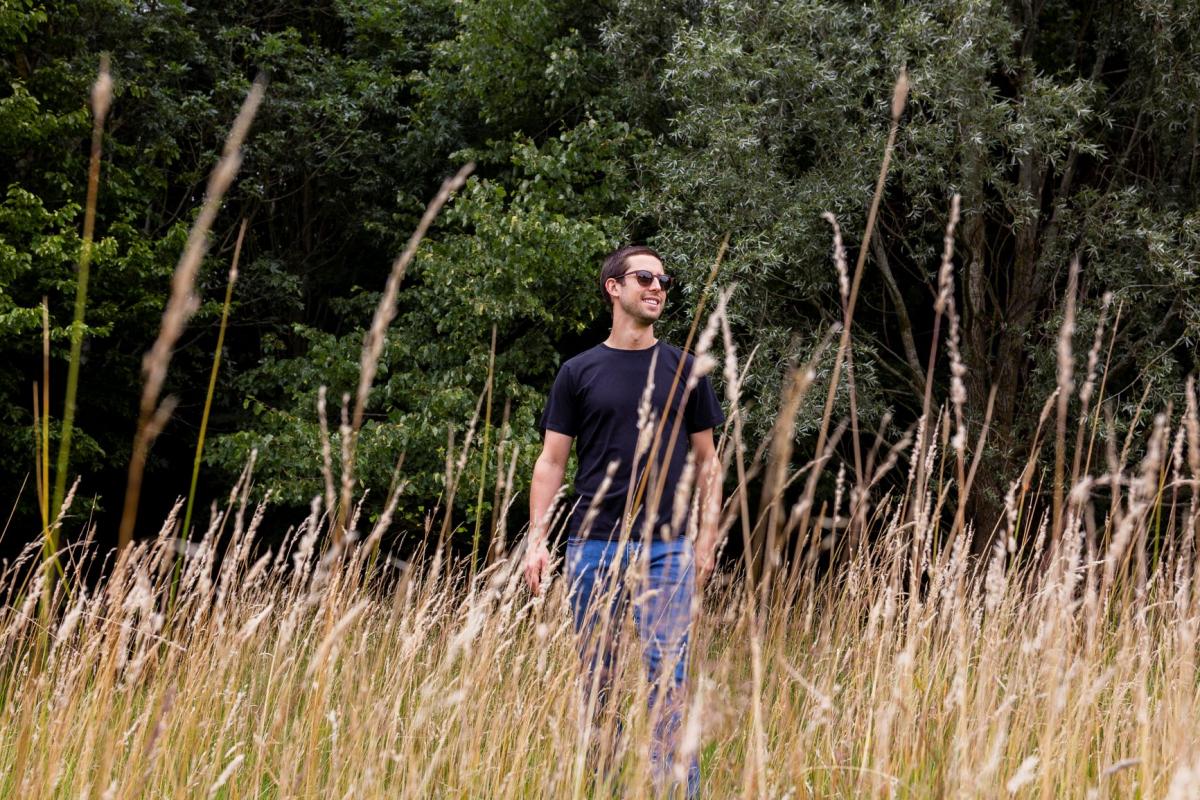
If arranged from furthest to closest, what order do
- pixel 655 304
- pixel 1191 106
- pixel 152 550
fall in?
1. pixel 1191 106
2. pixel 655 304
3. pixel 152 550

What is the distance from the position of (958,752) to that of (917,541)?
0.32 metres

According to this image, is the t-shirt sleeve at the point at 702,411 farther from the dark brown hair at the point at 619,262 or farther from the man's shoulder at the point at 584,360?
the dark brown hair at the point at 619,262

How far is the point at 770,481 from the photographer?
1.46 meters

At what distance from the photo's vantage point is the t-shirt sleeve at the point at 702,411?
308 cm

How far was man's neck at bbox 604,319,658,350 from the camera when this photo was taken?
123 inches

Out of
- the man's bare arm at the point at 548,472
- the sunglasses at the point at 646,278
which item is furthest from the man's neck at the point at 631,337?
the man's bare arm at the point at 548,472

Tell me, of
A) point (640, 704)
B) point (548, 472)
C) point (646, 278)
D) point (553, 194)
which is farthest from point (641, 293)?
point (553, 194)

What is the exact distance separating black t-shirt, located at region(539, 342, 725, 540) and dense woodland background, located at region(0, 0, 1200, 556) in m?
4.54

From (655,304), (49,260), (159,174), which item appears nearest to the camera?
(655,304)

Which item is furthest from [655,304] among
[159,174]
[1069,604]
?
[159,174]

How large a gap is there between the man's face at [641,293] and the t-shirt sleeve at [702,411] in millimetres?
259

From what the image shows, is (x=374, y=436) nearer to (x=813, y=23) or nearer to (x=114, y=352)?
(x=114, y=352)

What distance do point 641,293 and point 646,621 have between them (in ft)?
3.99

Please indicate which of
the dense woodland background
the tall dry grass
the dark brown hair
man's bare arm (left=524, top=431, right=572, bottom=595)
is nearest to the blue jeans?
the tall dry grass
